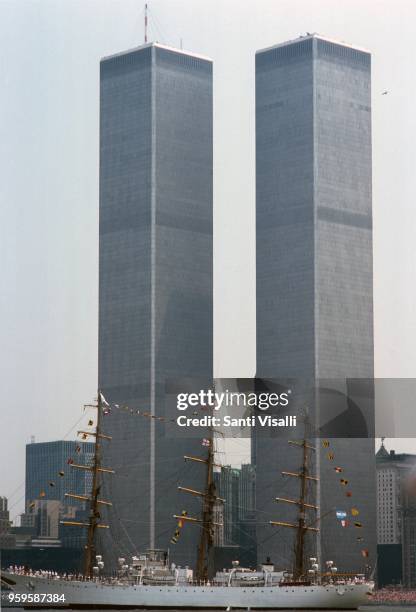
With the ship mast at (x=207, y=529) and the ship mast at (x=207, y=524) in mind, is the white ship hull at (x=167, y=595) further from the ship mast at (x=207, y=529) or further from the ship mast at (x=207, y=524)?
the ship mast at (x=207, y=529)

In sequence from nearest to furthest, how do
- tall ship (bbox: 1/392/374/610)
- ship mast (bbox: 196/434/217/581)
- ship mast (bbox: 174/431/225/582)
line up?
tall ship (bbox: 1/392/374/610), ship mast (bbox: 174/431/225/582), ship mast (bbox: 196/434/217/581)

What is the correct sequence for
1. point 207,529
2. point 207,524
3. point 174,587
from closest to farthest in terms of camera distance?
1. point 174,587
2. point 207,529
3. point 207,524

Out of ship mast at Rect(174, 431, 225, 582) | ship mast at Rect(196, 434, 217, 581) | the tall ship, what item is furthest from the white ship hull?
ship mast at Rect(196, 434, 217, 581)

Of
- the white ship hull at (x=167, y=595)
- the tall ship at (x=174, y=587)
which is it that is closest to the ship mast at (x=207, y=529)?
the tall ship at (x=174, y=587)

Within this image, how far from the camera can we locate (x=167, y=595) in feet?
420

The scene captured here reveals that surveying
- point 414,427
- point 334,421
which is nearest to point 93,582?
point 414,427

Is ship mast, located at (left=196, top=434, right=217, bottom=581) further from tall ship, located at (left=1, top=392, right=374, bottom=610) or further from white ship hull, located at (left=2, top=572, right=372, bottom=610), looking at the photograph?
white ship hull, located at (left=2, top=572, right=372, bottom=610)

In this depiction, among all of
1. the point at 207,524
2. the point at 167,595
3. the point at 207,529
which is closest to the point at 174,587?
the point at 167,595

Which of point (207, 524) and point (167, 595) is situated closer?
point (167, 595)

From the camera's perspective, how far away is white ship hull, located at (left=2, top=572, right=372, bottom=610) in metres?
125

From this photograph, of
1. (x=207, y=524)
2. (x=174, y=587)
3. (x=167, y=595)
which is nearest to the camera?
(x=167, y=595)

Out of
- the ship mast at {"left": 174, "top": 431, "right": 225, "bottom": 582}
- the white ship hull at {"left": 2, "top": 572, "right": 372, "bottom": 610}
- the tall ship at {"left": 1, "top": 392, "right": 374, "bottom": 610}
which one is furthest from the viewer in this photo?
the ship mast at {"left": 174, "top": 431, "right": 225, "bottom": 582}

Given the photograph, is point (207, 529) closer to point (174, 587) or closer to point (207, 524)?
point (207, 524)

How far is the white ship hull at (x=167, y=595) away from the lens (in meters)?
125
